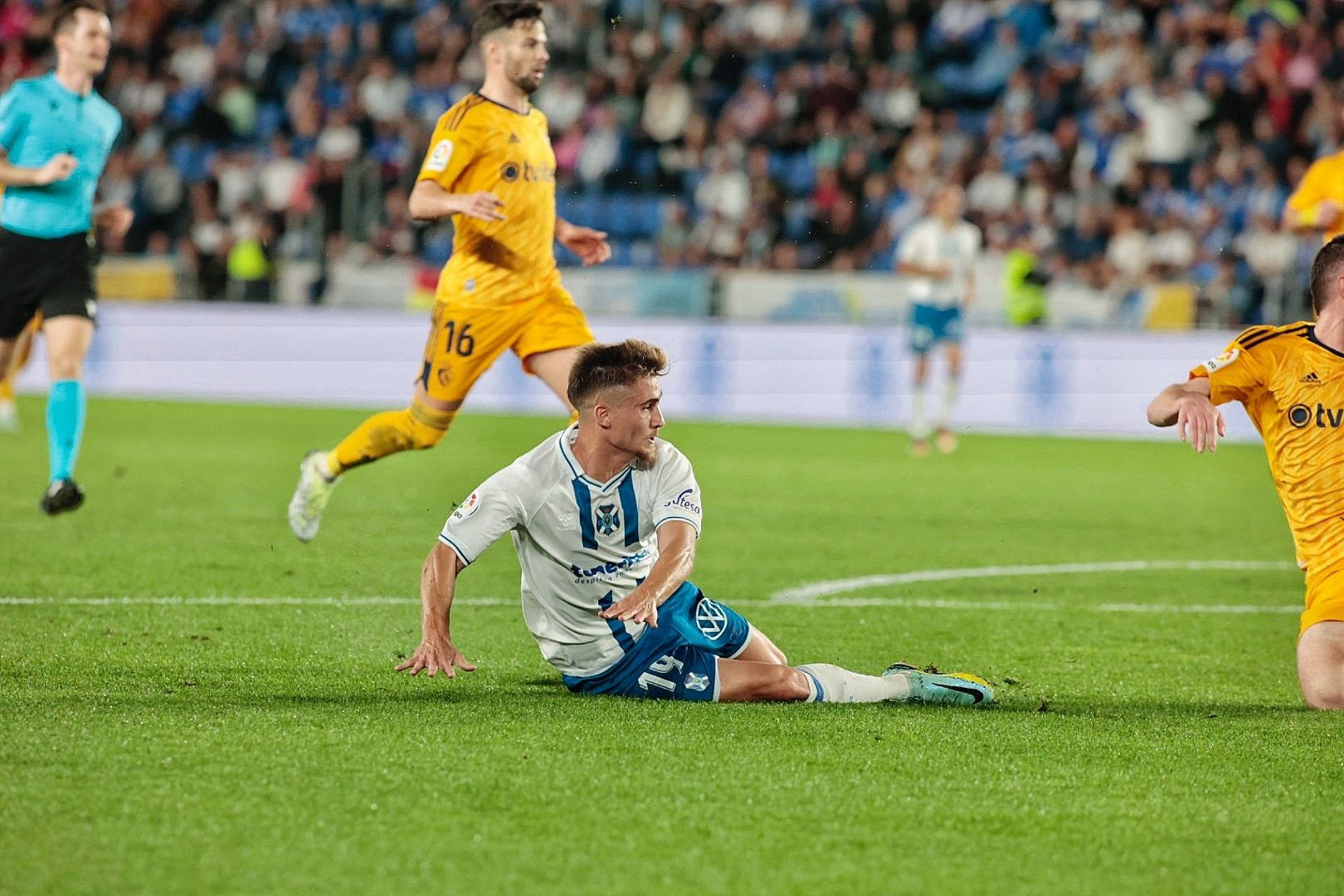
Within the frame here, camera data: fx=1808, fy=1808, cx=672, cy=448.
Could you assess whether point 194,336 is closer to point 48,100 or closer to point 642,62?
point 642,62

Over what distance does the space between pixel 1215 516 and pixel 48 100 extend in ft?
24.9

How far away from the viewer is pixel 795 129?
74.1 feet

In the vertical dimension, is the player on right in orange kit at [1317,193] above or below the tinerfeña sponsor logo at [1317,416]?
above

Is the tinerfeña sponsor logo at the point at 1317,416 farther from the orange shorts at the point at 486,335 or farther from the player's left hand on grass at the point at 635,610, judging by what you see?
the orange shorts at the point at 486,335

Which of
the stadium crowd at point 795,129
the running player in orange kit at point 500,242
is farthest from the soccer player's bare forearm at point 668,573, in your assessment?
the stadium crowd at point 795,129

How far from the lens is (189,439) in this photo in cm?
1574

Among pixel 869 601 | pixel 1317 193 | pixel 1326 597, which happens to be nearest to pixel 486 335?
pixel 869 601

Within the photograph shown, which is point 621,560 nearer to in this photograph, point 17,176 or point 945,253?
A: point 17,176

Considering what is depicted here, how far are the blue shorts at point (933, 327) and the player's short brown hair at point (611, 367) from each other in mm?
12494

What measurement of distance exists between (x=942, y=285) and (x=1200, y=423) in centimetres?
1234

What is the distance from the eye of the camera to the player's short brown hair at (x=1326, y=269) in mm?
5805

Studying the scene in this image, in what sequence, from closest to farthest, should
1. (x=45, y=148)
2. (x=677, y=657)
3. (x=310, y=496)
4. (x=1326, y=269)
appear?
(x=677, y=657) → (x=1326, y=269) → (x=310, y=496) → (x=45, y=148)

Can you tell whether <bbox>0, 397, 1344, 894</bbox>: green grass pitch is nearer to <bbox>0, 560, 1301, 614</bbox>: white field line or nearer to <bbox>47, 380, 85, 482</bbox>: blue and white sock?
<bbox>0, 560, 1301, 614</bbox>: white field line

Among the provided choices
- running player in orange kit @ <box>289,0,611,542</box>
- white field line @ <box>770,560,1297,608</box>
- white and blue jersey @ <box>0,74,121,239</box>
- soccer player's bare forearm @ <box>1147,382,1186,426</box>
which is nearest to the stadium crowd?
white field line @ <box>770,560,1297,608</box>
